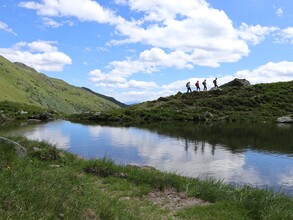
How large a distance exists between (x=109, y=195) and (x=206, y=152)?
68.6 ft

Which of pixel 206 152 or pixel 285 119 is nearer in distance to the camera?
pixel 206 152

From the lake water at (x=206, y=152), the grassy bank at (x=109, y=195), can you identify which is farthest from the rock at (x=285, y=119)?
the grassy bank at (x=109, y=195)

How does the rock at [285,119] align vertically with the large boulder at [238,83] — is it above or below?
below

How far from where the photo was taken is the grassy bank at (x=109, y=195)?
9.02 metres

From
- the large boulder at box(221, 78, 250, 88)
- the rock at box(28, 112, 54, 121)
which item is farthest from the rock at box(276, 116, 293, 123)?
the rock at box(28, 112, 54, 121)

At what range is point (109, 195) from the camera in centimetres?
1421

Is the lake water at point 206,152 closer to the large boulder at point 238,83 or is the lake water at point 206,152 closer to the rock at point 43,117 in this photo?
the rock at point 43,117

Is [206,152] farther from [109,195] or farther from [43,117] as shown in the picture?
[43,117]

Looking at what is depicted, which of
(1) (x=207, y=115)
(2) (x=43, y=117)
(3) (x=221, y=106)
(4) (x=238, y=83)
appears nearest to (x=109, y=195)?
(1) (x=207, y=115)

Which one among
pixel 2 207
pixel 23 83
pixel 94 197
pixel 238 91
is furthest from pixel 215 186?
pixel 23 83

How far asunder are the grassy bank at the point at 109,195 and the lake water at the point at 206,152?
20.4ft

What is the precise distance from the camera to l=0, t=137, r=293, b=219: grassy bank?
902 centimetres

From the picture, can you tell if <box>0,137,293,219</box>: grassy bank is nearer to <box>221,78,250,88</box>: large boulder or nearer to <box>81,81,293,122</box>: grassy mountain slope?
<box>81,81,293,122</box>: grassy mountain slope

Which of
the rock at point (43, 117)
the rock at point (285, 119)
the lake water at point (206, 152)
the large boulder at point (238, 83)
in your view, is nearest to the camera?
the lake water at point (206, 152)
